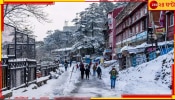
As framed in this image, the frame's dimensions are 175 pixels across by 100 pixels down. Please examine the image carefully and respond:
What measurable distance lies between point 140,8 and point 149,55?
9154 mm

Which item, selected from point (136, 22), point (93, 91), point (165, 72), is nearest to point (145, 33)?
point (136, 22)

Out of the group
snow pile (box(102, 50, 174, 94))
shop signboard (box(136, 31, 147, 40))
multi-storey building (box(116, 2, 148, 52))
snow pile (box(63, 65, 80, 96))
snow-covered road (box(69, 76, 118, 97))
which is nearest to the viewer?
snow-covered road (box(69, 76, 118, 97))

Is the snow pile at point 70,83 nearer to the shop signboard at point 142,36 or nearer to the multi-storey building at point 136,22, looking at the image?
the shop signboard at point 142,36

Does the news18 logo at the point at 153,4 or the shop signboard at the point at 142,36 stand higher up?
the shop signboard at the point at 142,36

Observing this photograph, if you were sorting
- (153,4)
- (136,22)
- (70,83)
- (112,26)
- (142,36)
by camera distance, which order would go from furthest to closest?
(112,26)
(136,22)
(142,36)
(70,83)
(153,4)

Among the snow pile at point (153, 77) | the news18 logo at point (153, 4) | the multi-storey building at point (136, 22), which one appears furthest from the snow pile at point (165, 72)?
the news18 logo at point (153, 4)

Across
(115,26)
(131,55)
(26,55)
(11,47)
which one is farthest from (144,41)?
(115,26)

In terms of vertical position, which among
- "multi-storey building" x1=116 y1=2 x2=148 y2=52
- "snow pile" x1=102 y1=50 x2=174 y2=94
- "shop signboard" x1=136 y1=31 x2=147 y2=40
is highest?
"multi-storey building" x1=116 y1=2 x2=148 y2=52

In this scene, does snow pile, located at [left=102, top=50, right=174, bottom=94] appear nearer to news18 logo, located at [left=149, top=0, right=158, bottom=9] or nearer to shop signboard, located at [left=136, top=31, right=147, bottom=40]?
shop signboard, located at [left=136, top=31, right=147, bottom=40]

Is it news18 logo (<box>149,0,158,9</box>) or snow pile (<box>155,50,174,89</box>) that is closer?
news18 logo (<box>149,0,158,9</box>)

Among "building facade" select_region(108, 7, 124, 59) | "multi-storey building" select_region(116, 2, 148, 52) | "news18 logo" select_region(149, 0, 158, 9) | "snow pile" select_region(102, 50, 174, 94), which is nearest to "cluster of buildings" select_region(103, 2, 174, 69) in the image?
"multi-storey building" select_region(116, 2, 148, 52)

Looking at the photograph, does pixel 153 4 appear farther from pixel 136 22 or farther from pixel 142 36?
pixel 136 22

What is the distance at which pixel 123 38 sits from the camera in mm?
52938

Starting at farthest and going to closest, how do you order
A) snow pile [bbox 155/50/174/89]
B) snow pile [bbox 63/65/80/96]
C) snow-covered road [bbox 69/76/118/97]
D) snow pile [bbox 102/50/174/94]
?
snow pile [bbox 155/50/174/89] < snow pile [bbox 102/50/174/94] < snow pile [bbox 63/65/80/96] < snow-covered road [bbox 69/76/118/97]
